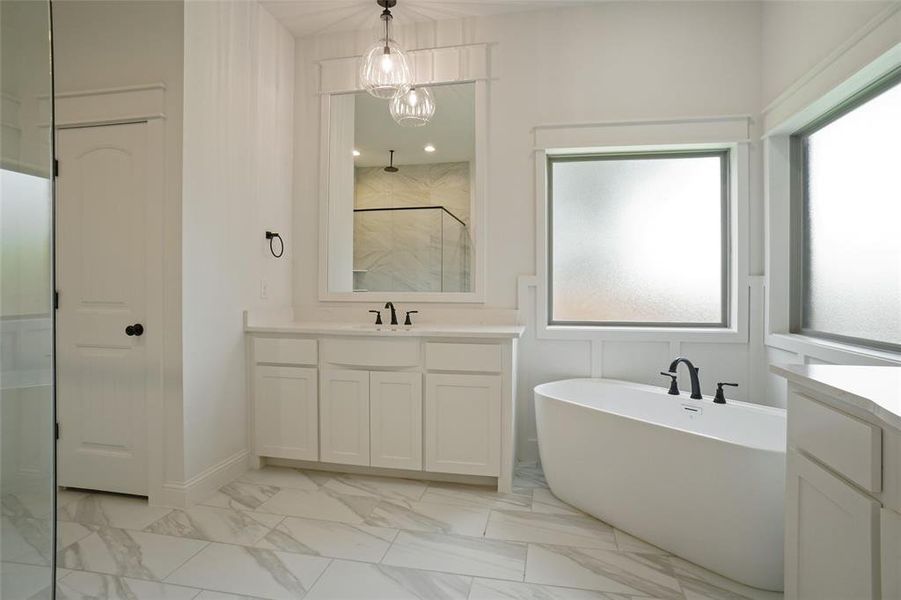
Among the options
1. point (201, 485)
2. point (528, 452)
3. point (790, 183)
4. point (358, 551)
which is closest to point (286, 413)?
point (201, 485)

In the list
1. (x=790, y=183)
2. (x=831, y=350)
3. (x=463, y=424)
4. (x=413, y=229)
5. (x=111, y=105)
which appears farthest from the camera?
(x=413, y=229)

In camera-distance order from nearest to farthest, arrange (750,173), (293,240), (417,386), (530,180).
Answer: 1. (417,386)
2. (750,173)
3. (530,180)
4. (293,240)

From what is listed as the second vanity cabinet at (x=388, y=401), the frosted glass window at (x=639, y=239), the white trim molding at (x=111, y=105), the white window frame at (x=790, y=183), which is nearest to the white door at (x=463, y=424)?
the second vanity cabinet at (x=388, y=401)

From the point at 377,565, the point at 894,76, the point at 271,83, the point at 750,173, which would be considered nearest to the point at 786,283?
the point at 750,173

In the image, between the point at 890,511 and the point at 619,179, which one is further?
the point at 619,179

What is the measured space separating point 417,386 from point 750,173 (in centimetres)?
238

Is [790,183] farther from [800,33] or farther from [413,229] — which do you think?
[413,229]

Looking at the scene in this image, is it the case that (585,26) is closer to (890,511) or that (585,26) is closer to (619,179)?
(619,179)

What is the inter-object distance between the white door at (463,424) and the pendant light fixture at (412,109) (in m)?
1.61

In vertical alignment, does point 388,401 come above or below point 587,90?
below

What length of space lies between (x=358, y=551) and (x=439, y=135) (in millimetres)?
2477

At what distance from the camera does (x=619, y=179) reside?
302cm

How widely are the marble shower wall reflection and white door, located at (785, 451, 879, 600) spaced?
207 cm

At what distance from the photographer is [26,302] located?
1.20m
